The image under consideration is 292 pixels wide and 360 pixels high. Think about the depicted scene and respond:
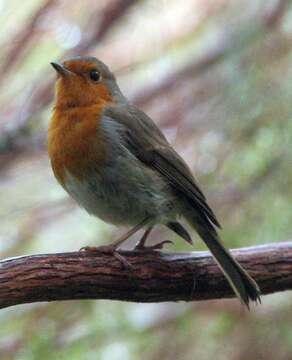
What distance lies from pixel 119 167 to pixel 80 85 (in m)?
0.60

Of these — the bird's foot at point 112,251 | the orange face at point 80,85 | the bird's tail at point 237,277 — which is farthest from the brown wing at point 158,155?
the bird's foot at point 112,251

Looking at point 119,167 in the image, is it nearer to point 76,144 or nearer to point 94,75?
point 76,144

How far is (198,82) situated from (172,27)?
0.48 metres

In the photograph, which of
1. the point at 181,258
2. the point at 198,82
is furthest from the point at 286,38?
the point at 181,258

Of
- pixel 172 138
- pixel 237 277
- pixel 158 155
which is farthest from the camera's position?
pixel 172 138

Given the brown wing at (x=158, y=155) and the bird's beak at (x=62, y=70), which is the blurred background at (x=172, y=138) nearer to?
the bird's beak at (x=62, y=70)

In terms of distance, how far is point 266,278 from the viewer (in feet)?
14.6

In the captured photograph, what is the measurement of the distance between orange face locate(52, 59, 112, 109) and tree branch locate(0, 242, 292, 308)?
3.14 feet

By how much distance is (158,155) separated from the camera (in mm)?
4695

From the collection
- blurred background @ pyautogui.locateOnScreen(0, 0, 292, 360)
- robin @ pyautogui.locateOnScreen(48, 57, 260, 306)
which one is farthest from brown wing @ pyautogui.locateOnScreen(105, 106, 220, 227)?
blurred background @ pyautogui.locateOnScreen(0, 0, 292, 360)

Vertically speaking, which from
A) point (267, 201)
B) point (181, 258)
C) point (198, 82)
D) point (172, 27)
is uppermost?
point (172, 27)

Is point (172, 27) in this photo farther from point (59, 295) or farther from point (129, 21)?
point (59, 295)

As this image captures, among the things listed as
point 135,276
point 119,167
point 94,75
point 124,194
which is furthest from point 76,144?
point 135,276

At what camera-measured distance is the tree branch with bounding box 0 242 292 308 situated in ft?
12.4
